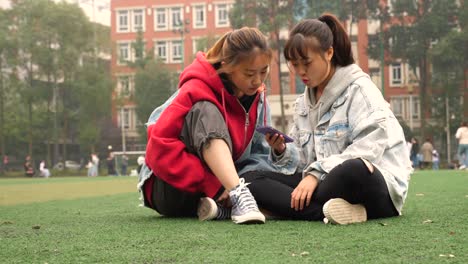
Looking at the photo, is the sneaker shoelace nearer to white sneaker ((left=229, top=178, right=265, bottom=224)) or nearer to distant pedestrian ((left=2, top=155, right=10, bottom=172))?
white sneaker ((left=229, top=178, right=265, bottom=224))

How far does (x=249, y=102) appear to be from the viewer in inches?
158

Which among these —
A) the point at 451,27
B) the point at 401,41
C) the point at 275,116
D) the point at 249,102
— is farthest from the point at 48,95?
the point at 249,102

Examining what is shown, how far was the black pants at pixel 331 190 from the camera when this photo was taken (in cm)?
342

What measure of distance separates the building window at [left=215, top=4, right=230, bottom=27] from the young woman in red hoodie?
5008 cm

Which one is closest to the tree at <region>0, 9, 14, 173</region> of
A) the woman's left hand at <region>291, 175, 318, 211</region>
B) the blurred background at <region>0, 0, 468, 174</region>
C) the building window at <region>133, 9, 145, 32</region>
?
the blurred background at <region>0, 0, 468, 174</region>

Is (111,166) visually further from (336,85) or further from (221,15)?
(336,85)

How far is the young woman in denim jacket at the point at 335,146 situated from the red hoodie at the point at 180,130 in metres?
0.20

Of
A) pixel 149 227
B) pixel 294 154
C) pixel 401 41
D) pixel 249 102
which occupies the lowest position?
pixel 149 227

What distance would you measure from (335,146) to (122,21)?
175 feet

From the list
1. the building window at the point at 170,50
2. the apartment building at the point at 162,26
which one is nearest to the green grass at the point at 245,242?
the apartment building at the point at 162,26

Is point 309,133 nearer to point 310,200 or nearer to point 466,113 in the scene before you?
point 310,200

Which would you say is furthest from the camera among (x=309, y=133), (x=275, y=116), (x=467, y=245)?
(x=275, y=116)

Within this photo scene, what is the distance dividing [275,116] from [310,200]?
44932 millimetres

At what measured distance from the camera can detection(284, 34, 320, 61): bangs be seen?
3.62m
